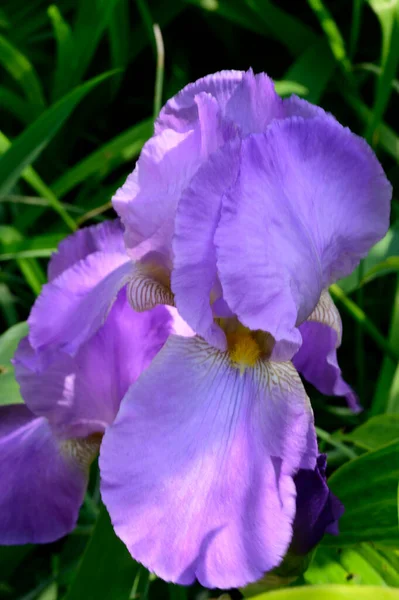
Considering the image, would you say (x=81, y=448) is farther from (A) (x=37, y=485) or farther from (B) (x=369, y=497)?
(B) (x=369, y=497)

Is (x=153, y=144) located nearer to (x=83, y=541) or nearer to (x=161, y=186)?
(x=161, y=186)

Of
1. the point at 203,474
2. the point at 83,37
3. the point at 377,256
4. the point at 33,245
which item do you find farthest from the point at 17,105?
the point at 203,474

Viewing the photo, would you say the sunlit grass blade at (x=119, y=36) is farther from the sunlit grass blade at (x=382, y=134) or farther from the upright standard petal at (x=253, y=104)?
the upright standard petal at (x=253, y=104)

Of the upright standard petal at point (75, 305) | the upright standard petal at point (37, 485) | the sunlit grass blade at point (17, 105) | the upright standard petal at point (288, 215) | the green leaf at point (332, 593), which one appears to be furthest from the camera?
the sunlit grass blade at point (17, 105)

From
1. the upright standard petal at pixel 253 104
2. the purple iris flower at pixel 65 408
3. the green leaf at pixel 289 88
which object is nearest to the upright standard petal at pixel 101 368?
the purple iris flower at pixel 65 408

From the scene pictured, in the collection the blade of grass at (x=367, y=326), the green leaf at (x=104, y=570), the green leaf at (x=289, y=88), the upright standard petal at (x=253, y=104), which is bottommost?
the blade of grass at (x=367, y=326)
